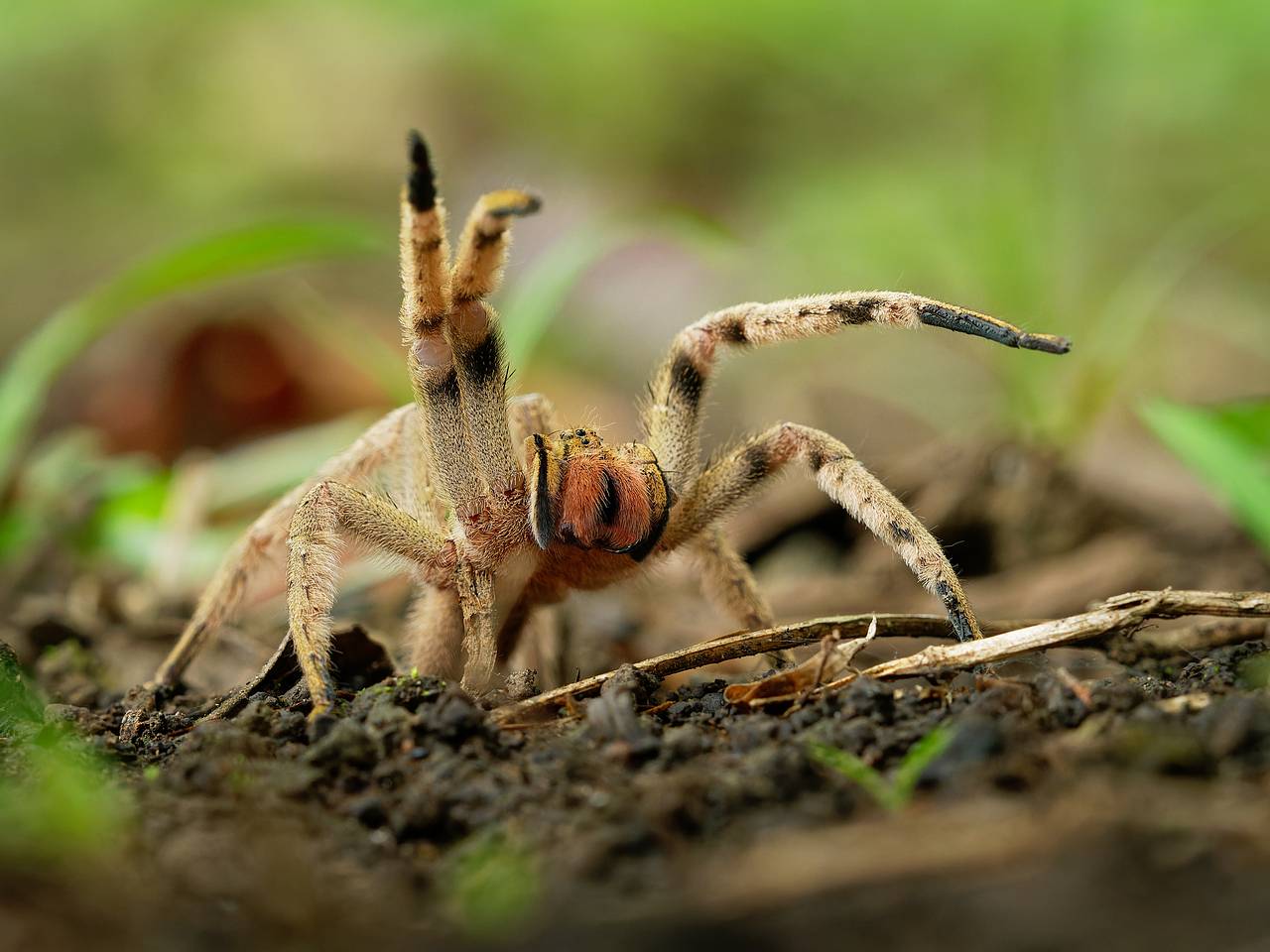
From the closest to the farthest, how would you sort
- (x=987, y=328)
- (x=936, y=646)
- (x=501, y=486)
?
(x=936, y=646) < (x=987, y=328) < (x=501, y=486)

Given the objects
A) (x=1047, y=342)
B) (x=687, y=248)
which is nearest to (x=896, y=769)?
(x=1047, y=342)

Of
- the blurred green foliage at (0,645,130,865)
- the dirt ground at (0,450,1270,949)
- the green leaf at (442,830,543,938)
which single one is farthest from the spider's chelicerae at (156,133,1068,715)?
the green leaf at (442,830,543,938)

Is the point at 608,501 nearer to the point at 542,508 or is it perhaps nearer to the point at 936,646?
the point at 542,508

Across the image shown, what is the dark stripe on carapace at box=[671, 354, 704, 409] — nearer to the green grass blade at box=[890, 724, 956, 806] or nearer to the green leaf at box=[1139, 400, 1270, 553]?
the green leaf at box=[1139, 400, 1270, 553]

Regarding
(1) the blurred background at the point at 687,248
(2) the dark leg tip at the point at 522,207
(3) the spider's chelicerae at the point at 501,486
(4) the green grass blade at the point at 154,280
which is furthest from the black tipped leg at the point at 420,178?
(4) the green grass blade at the point at 154,280

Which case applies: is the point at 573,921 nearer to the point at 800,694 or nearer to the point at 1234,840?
the point at 1234,840

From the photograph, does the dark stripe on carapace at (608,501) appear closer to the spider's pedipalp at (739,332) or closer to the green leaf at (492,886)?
the spider's pedipalp at (739,332)

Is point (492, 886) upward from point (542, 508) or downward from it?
downward
